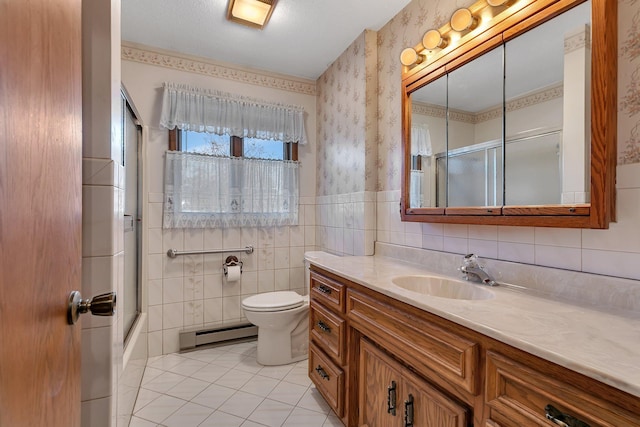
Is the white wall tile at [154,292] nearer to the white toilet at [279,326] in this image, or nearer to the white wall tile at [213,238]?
the white wall tile at [213,238]

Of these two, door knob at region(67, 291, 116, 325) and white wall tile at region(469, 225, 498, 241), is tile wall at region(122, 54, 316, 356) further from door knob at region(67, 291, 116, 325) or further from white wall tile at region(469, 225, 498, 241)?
door knob at region(67, 291, 116, 325)

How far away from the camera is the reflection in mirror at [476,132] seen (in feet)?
4.42

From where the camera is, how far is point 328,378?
1663mm

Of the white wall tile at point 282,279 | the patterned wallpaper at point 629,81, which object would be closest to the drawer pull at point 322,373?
the white wall tile at point 282,279

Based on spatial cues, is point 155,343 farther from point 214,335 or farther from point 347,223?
point 347,223

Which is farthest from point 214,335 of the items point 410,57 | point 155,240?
point 410,57

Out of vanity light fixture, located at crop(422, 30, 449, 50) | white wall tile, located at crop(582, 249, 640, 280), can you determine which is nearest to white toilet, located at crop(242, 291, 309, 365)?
white wall tile, located at crop(582, 249, 640, 280)

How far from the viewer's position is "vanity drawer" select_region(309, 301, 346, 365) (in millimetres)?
1532

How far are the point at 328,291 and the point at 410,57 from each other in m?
1.42

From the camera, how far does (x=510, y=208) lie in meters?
1.23

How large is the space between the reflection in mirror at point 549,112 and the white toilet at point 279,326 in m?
1.57

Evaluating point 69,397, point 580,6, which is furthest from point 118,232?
point 580,6

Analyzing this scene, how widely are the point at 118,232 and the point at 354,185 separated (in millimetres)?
1604

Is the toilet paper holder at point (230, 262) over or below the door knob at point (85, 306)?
below
